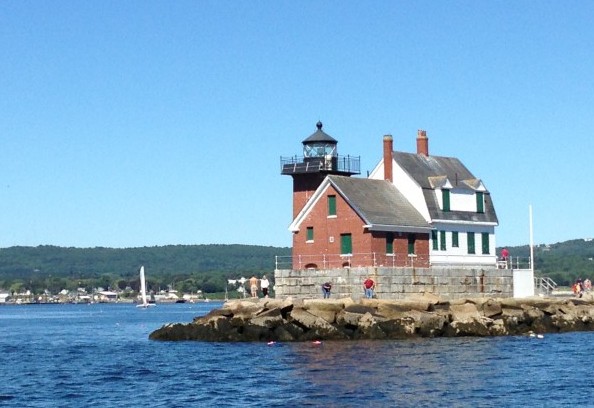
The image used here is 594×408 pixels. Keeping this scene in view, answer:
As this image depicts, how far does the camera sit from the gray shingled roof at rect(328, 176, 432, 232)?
58.7 m

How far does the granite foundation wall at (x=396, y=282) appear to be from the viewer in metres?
57.4

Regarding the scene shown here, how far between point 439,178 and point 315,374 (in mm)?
25737

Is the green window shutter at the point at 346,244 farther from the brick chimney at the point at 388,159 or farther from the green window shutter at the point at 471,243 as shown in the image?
the green window shutter at the point at 471,243

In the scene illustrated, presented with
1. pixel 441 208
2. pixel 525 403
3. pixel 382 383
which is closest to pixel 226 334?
pixel 441 208

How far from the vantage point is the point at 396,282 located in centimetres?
5784

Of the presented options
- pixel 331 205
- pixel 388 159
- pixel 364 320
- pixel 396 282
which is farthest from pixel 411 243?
pixel 364 320

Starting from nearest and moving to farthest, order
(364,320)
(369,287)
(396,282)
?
1. (364,320)
2. (369,287)
3. (396,282)

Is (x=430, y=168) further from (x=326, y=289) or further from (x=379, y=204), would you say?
(x=326, y=289)

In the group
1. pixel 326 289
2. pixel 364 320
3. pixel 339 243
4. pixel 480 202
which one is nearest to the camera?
pixel 364 320

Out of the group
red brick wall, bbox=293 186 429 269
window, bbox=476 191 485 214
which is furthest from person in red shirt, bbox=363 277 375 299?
window, bbox=476 191 485 214

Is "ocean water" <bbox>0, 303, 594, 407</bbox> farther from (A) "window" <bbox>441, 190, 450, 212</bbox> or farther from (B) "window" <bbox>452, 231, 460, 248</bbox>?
(A) "window" <bbox>441, 190, 450, 212</bbox>

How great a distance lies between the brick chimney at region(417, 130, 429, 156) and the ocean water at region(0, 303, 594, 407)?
48.8 ft

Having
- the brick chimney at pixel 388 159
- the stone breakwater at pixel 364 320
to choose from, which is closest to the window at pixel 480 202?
the brick chimney at pixel 388 159

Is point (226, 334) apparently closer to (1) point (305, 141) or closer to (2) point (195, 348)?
(2) point (195, 348)
